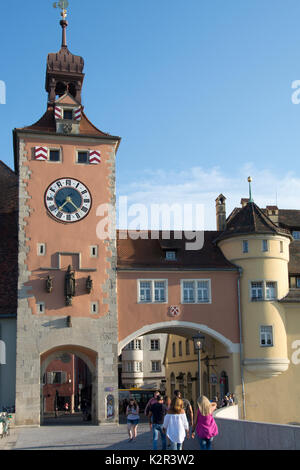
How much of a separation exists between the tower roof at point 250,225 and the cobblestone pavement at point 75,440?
1377 cm

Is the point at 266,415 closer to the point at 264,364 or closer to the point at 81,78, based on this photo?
the point at 264,364

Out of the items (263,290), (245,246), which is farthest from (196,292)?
(245,246)

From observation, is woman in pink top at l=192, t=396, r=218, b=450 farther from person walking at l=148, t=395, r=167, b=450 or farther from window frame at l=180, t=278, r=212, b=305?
window frame at l=180, t=278, r=212, b=305

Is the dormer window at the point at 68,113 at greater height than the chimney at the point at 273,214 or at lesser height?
greater

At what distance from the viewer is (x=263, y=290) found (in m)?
38.6

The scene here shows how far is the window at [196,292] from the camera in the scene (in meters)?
38.2

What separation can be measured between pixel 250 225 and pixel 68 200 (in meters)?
11.1

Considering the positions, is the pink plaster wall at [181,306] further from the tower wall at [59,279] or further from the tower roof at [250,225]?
the tower roof at [250,225]

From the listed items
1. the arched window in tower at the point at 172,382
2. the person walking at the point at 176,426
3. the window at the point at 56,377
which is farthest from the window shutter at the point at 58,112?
the window at the point at 56,377

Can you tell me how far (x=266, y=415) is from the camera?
37.5m

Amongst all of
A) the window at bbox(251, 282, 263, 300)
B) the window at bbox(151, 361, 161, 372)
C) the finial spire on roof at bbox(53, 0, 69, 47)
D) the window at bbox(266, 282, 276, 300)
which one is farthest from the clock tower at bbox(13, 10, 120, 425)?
the window at bbox(151, 361, 161, 372)

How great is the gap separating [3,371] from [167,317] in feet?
31.4

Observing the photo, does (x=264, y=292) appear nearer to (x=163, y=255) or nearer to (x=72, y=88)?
(x=163, y=255)
